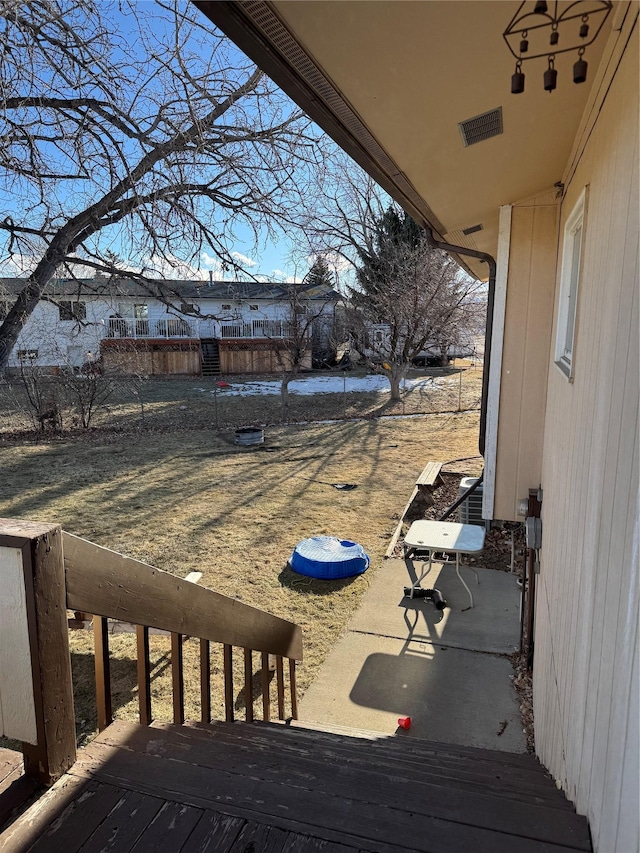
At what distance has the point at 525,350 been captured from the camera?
4.95 meters

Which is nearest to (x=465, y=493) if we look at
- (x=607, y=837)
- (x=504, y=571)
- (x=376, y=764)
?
(x=504, y=571)

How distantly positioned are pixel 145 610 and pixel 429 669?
3.28 metres

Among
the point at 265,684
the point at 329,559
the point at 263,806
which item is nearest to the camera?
the point at 263,806

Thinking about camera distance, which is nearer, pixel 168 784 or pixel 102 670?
pixel 168 784

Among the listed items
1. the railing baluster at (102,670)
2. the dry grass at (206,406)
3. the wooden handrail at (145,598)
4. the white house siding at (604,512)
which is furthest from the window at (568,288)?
the dry grass at (206,406)

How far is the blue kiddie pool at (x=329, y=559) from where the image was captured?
19.3 ft

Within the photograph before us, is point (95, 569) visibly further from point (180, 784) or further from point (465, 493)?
point (465, 493)

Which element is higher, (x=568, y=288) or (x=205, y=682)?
(x=568, y=288)

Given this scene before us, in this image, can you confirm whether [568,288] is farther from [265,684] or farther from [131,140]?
[131,140]

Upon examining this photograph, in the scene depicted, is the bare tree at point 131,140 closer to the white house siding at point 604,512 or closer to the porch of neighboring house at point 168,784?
the white house siding at point 604,512

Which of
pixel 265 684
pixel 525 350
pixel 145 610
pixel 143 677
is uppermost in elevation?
pixel 525 350

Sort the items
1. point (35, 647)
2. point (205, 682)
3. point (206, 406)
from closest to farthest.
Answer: point (35, 647)
point (205, 682)
point (206, 406)

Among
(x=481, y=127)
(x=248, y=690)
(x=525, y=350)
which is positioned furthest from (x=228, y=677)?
(x=525, y=350)

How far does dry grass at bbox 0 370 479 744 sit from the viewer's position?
A: 490 centimetres
